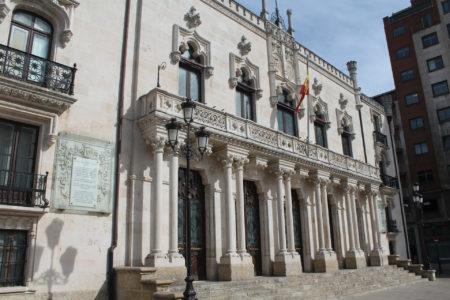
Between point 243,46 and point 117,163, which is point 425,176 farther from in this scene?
point 117,163

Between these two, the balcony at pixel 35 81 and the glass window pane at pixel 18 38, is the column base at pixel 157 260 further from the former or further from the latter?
the glass window pane at pixel 18 38

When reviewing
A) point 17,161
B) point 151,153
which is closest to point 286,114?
point 151,153

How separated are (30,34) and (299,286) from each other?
1289 cm

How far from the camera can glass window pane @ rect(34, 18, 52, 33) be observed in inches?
511

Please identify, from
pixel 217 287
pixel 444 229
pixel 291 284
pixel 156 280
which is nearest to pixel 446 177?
pixel 444 229

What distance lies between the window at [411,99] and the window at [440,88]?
1793 mm

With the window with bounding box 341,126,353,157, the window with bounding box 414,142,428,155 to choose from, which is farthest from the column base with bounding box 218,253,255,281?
the window with bounding box 414,142,428,155

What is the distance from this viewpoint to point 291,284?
15.5 meters

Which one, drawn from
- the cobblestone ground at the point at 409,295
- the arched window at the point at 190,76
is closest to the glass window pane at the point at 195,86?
the arched window at the point at 190,76

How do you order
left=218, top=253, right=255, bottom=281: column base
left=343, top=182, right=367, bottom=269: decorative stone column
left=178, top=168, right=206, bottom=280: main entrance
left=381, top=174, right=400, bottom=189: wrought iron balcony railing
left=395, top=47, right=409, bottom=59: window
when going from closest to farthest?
left=218, top=253, right=255, bottom=281: column base → left=178, top=168, right=206, bottom=280: main entrance → left=343, top=182, right=367, bottom=269: decorative stone column → left=381, top=174, right=400, bottom=189: wrought iron balcony railing → left=395, top=47, right=409, bottom=59: window

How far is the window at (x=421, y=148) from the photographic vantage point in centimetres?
4307

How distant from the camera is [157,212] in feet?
A: 44.1

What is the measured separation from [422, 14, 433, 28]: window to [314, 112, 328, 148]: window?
2809cm

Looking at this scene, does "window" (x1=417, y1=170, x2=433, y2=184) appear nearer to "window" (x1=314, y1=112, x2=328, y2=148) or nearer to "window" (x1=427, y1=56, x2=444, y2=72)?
"window" (x1=427, y1=56, x2=444, y2=72)
